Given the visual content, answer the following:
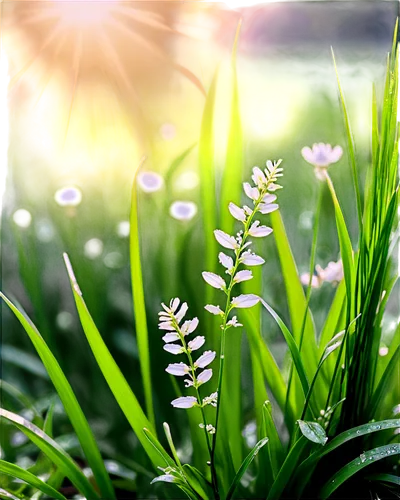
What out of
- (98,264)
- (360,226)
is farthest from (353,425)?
(98,264)

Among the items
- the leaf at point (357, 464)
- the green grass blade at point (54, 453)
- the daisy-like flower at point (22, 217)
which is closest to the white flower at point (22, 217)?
the daisy-like flower at point (22, 217)

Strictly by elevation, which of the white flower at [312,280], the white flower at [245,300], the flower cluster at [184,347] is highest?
the white flower at [245,300]

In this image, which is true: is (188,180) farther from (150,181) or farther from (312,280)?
(312,280)

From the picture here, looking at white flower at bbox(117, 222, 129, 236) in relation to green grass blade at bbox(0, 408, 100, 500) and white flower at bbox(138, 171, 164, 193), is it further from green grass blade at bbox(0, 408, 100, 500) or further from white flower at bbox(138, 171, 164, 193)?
green grass blade at bbox(0, 408, 100, 500)

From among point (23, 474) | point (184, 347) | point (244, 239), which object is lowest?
point (23, 474)

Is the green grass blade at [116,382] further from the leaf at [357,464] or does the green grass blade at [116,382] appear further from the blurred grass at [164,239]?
the leaf at [357,464]

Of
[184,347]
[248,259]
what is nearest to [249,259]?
[248,259]

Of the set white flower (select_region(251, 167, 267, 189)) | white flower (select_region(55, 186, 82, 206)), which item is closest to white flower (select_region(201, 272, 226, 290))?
white flower (select_region(251, 167, 267, 189))
